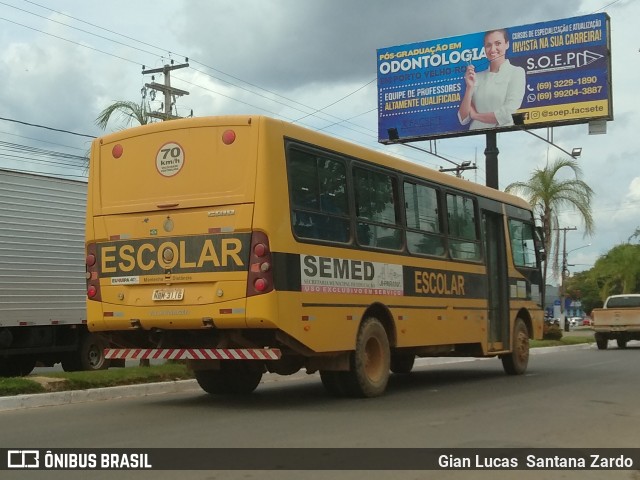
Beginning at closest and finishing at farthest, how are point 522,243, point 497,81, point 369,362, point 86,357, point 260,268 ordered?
point 260,268, point 369,362, point 522,243, point 86,357, point 497,81

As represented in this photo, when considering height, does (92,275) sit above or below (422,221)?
below

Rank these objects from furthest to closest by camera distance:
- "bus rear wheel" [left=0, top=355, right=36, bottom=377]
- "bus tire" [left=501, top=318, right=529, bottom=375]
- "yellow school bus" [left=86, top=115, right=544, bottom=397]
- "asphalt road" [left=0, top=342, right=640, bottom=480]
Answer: "bus rear wheel" [left=0, top=355, right=36, bottom=377]
"bus tire" [left=501, top=318, right=529, bottom=375]
"yellow school bus" [left=86, top=115, right=544, bottom=397]
"asphalt road" [left=0, top=342, right=640, bottom=480]

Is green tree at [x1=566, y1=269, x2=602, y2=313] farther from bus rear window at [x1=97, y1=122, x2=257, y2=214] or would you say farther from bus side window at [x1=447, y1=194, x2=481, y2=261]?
bus rear window at [x1=97, y1=122, x2=257, y2=214]

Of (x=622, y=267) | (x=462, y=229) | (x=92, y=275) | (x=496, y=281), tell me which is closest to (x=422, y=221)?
(x=462, y=229)

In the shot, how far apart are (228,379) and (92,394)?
1.82m

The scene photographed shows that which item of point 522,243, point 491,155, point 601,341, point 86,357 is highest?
point 491,155

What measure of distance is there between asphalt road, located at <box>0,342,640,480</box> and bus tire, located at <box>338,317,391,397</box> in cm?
17

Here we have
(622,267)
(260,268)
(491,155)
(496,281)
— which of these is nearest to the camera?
(260,268)

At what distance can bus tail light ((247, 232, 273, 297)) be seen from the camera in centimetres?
918

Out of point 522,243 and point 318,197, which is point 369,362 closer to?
point 318,197

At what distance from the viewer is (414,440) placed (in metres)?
7.71

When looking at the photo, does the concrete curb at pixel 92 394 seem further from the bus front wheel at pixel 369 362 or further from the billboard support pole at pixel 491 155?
the billboard support pole at pixel 491 155

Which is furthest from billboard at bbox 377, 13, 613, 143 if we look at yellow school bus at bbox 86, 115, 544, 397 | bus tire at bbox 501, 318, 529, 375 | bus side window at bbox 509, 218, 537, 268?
yellow school bus at bbox 86, 115, 544, 397

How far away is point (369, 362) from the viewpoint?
11.1 m
